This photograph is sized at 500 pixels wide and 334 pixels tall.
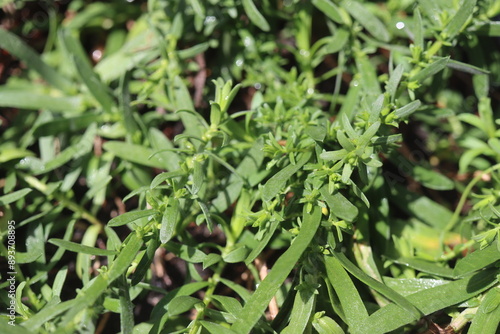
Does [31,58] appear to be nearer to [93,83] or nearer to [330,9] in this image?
[93,83]

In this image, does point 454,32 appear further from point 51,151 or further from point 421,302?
point 51,151

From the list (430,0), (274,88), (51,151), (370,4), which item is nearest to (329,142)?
(274,88)

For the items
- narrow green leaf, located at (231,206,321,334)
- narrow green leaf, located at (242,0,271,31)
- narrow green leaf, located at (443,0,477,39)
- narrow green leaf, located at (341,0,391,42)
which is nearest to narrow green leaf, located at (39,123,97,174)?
narrow green leaf, located at (242,0,271,31)

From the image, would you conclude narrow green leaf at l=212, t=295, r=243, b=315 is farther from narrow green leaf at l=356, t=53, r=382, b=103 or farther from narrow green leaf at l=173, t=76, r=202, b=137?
narrow green leaf at l=356, t=53, r=382, b=103

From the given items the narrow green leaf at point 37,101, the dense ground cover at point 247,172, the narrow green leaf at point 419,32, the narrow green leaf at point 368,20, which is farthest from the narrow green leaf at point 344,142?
the narrow green leaf at point 37,101

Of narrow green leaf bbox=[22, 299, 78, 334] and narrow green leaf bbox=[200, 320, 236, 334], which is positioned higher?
narrow green leaf bbox=[22, 299, 78, 334]

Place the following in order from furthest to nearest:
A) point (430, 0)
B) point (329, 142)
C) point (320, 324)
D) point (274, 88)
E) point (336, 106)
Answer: point (336, 106) → point (274, 88) → point (430, 0) → point (329, 142) → point (320, 324)

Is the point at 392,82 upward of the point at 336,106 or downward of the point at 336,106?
upward
